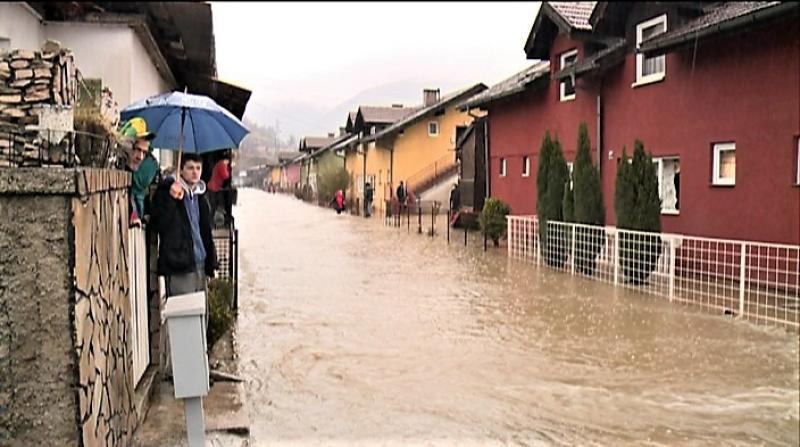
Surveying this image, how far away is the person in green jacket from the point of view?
4188 mm

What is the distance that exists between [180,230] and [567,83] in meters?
14.9

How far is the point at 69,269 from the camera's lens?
282 cm

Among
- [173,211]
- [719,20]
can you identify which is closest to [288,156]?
[719,20]

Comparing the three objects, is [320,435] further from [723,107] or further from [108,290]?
[723,107]

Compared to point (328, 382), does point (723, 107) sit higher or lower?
higher

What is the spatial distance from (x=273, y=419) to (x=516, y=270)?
9.04 m

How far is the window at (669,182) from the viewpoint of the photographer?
44.4 feet

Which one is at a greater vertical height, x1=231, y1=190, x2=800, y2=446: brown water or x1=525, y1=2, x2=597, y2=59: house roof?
x1=525, y1=2, x2=597, y2=59: house roof

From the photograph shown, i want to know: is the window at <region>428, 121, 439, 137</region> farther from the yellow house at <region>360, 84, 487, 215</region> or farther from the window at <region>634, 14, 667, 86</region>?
the window at <region>634, 14, 667, 86</region>

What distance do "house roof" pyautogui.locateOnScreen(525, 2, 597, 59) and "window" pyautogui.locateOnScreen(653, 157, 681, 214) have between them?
4.04m

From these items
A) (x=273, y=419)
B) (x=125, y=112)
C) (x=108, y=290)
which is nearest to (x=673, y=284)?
(x=273, y=419)

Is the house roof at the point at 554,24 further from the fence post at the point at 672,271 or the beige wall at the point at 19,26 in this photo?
the beige wall at the point at 19,26

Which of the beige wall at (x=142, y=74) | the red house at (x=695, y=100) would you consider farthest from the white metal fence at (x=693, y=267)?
the beige wall at (x=142, y=74)

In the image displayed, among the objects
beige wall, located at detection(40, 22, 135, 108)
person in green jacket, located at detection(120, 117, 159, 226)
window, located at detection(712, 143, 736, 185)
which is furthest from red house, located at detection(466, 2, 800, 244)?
person in green jacket, located at detection(120, 117, 159, 226)
